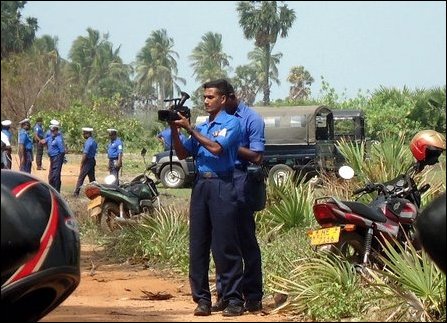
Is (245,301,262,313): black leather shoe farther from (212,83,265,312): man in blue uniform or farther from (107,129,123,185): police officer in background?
(107,129,123,185): police officer in background

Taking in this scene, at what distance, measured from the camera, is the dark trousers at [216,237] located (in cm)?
813

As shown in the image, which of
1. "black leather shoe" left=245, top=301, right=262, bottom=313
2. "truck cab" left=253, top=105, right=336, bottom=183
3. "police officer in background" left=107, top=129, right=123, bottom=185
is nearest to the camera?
"black leather shoe" left=245, top=301, right=262, bottom=313

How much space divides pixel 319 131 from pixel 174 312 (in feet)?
67.8

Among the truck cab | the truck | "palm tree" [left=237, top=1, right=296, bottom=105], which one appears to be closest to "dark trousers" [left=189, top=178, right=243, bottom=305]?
the truck

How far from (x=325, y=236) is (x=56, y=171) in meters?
14.2

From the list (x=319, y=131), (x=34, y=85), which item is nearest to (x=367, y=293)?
(x=319, y=131)

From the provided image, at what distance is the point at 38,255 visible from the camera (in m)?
5.55

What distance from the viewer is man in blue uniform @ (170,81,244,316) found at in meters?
8.12

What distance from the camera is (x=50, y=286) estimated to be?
19.0 feet

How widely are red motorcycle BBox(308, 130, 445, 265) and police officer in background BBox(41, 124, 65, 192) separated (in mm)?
13407

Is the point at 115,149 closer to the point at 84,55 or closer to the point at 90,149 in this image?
the point at 90,149

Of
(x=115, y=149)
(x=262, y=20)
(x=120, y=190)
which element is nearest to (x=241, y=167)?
(x=120, y=190)

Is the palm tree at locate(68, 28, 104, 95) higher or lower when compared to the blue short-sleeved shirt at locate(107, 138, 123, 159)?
higher

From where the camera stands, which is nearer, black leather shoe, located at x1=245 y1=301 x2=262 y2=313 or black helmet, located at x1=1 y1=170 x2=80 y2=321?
black helmet, located at x1=1 y1=170 x2=80 y2=321
